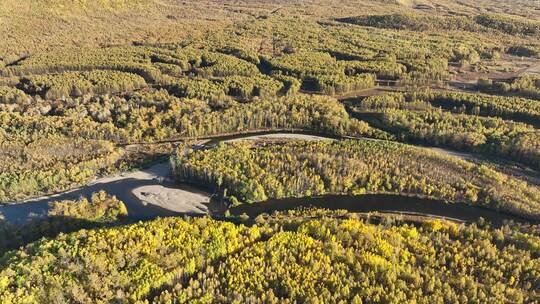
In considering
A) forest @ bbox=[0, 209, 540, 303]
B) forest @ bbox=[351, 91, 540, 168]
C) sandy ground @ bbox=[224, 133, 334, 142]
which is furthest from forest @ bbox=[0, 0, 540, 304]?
sandy ground @ bbox=[224, 133, 334, 142]

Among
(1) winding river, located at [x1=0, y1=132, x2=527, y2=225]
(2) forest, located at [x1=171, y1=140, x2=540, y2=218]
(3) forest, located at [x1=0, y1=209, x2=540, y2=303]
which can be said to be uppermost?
(2) forest, located at [x1=171, y1=140, x2=540, y2=218]

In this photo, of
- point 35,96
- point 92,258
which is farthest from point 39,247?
point 35,96

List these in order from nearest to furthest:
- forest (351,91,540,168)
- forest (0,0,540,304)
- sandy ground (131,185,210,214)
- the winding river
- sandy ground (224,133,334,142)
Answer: forest (0,0,540,304) < the winding river < sandy ground (131,185,210,214) < forest (351,91,540,168) < sandy ground (224,133,334,142)

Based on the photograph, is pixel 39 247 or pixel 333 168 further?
pixel 333 168

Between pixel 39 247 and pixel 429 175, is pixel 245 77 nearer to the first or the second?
pixel 429 175

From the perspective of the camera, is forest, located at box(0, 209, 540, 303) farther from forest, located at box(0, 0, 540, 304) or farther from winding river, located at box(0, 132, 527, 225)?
winding river, located at box(0, 132, 527, 225)

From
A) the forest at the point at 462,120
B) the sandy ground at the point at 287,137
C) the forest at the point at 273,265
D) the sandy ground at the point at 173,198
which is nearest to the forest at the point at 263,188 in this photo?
the forest at the point at 273,265

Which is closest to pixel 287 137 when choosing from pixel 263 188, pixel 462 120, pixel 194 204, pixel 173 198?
pixel 263 188

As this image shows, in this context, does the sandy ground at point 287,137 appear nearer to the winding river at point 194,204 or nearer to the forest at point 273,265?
the winding river at point 194,204
